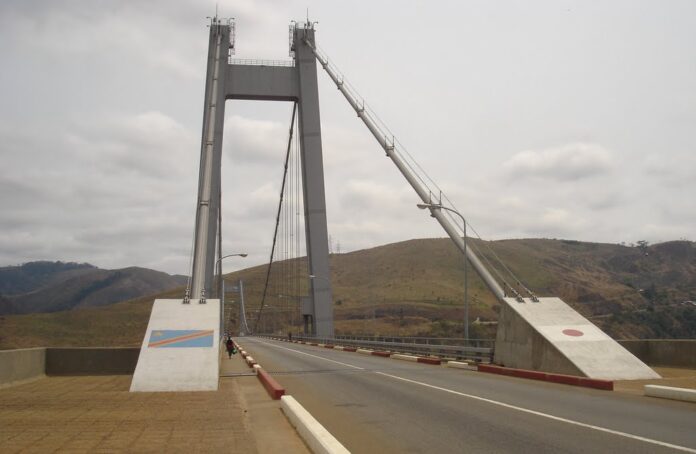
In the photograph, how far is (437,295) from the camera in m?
133

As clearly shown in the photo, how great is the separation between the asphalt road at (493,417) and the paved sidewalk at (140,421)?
101 cm

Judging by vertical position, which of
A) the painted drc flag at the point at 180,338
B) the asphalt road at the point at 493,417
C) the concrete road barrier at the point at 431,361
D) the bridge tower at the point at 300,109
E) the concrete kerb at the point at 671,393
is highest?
the bridge tower at the point at 300,109

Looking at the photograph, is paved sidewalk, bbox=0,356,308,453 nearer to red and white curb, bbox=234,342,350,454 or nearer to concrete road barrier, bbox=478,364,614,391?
red and white curb, bbox=234,342,350,454

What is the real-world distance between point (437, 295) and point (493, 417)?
12390 cm

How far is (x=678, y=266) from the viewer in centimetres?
17688

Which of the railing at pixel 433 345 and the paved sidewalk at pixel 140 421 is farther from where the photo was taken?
the railing at pixel 433 345

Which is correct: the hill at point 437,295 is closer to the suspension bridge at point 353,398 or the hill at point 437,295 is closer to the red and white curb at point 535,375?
the red and white curb at point 535,375

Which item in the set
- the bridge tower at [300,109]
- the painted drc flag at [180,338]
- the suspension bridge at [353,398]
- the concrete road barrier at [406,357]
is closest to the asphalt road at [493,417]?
the suspension bridge at [353,398]

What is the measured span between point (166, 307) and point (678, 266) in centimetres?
18326

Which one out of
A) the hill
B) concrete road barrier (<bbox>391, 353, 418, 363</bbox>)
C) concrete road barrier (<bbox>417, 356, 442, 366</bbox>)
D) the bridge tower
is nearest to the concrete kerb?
concrete road barrier (<bbox>417, 356, 442, 366</bbox>)

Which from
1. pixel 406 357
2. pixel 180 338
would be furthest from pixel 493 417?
pixel 406 357

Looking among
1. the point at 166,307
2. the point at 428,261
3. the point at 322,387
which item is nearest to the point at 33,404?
the point at 166,307

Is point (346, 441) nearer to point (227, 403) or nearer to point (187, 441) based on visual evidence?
point (187, 441)

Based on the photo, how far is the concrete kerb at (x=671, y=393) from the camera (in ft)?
42.4
